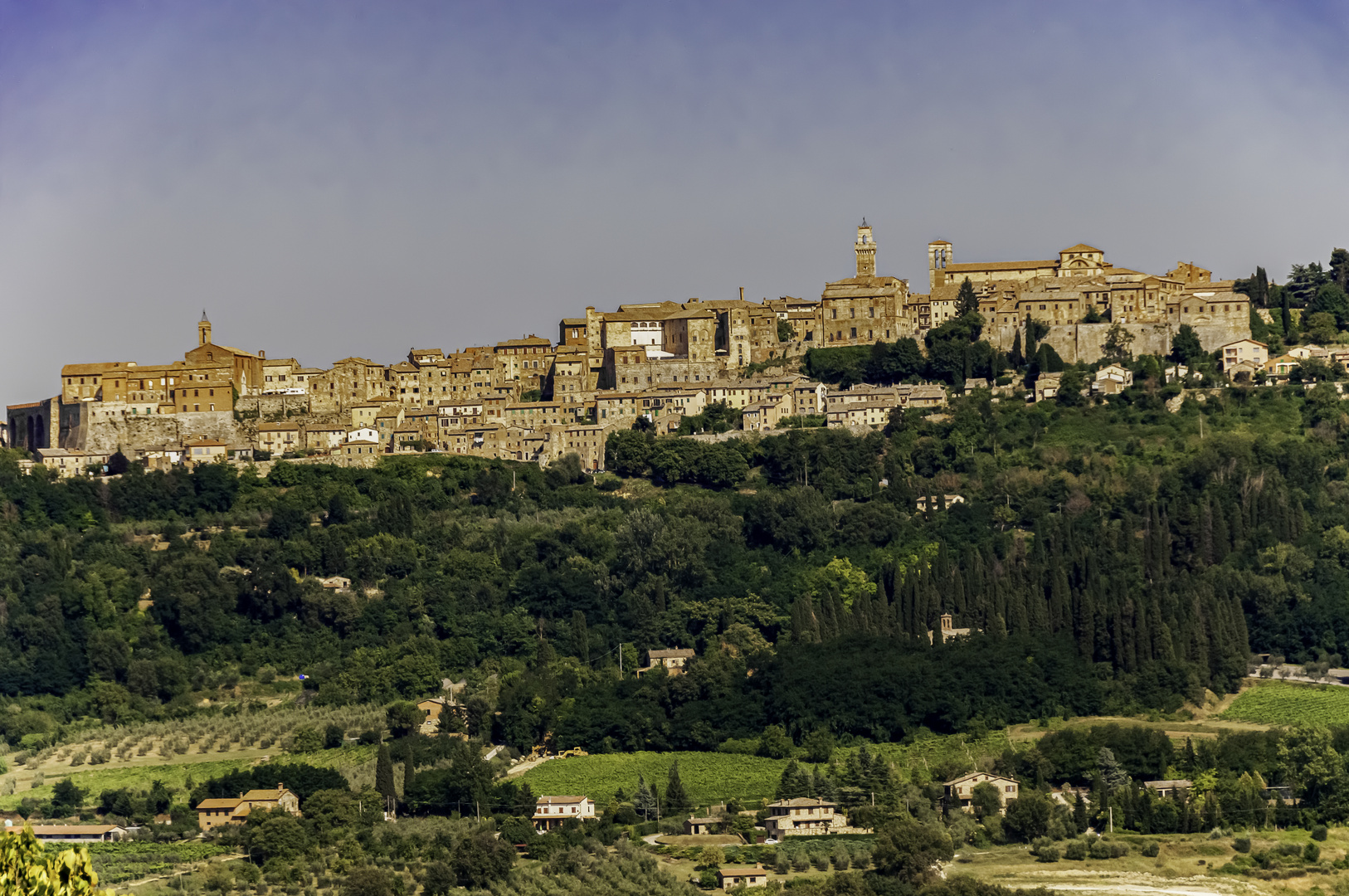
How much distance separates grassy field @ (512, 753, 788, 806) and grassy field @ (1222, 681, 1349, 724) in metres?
12.9

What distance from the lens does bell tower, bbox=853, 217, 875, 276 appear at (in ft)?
324

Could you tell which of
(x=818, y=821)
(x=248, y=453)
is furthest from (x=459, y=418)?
(x=818, y=821)

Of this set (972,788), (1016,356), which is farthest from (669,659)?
(1016,356)

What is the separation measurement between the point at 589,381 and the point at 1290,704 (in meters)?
35.0

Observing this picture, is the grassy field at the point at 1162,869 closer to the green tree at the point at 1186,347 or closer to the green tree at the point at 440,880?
the green tree at the point at 440,880

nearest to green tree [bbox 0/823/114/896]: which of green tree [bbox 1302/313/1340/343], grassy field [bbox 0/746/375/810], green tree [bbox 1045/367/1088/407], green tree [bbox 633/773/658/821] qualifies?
green tree [bbox 633/773/658/821]

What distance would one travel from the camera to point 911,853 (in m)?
48.1

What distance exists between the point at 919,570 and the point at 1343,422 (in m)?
18.4

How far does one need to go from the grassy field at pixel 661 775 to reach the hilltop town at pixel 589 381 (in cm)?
2429

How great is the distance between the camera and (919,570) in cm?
6950

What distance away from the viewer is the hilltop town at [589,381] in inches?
3312

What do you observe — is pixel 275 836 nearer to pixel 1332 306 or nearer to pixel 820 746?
pixel 820 746

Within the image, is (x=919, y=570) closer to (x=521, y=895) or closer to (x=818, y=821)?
(x=818, y=821)

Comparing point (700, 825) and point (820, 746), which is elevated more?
point (820, 746)
